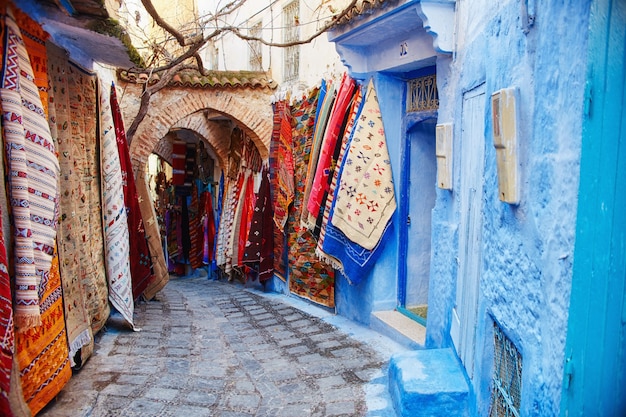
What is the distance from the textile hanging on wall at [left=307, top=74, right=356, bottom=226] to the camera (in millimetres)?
Answer: 5898

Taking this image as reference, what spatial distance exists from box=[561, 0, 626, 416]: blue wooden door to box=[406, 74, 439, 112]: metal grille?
3366mm

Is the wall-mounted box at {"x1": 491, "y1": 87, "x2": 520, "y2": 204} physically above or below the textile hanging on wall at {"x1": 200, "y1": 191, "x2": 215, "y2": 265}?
above

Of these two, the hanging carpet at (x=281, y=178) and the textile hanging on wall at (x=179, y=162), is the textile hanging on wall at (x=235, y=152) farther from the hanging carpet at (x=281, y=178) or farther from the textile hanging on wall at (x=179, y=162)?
the textile hanging on wall at (x=179, y=162)

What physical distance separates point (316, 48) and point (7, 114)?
5.25 meters

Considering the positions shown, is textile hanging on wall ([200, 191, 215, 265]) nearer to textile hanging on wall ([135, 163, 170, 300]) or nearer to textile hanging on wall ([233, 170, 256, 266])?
textile hanging on wall ([233, 170, 256, 266])

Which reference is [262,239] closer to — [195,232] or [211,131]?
[211,131]

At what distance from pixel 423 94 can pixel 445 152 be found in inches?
50.1

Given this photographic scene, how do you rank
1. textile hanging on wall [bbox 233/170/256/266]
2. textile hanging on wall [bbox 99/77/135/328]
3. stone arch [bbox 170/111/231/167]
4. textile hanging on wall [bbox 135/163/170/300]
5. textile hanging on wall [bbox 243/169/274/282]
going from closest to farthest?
textile hanging on wall [bbox 99/77/135/328], textile hanging on wall [bbox 135/163/170/300], textile hanging on wall [bbox 243/169/274/282], textile hanging on wall [bbox 233/170/256/266], stone arch [bbox 170/111/231/167]

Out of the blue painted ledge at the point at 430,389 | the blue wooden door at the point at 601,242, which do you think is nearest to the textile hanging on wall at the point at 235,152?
the blue painted ledge at the point at 430,389

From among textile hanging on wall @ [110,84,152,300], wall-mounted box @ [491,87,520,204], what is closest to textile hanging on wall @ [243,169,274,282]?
textile hanging on wall @ [110,84,152,300]

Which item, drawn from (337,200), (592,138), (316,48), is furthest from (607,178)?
(316,48)

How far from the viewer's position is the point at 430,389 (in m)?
3.33

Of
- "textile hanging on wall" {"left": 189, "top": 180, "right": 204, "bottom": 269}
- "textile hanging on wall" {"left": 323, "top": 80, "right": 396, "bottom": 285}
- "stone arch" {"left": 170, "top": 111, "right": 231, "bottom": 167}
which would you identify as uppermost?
Result: "stone arch" {"left": 170, "top": 111, "right": 231, "bottom": 167}

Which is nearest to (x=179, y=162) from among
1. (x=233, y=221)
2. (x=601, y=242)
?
(x=233, y=221)
